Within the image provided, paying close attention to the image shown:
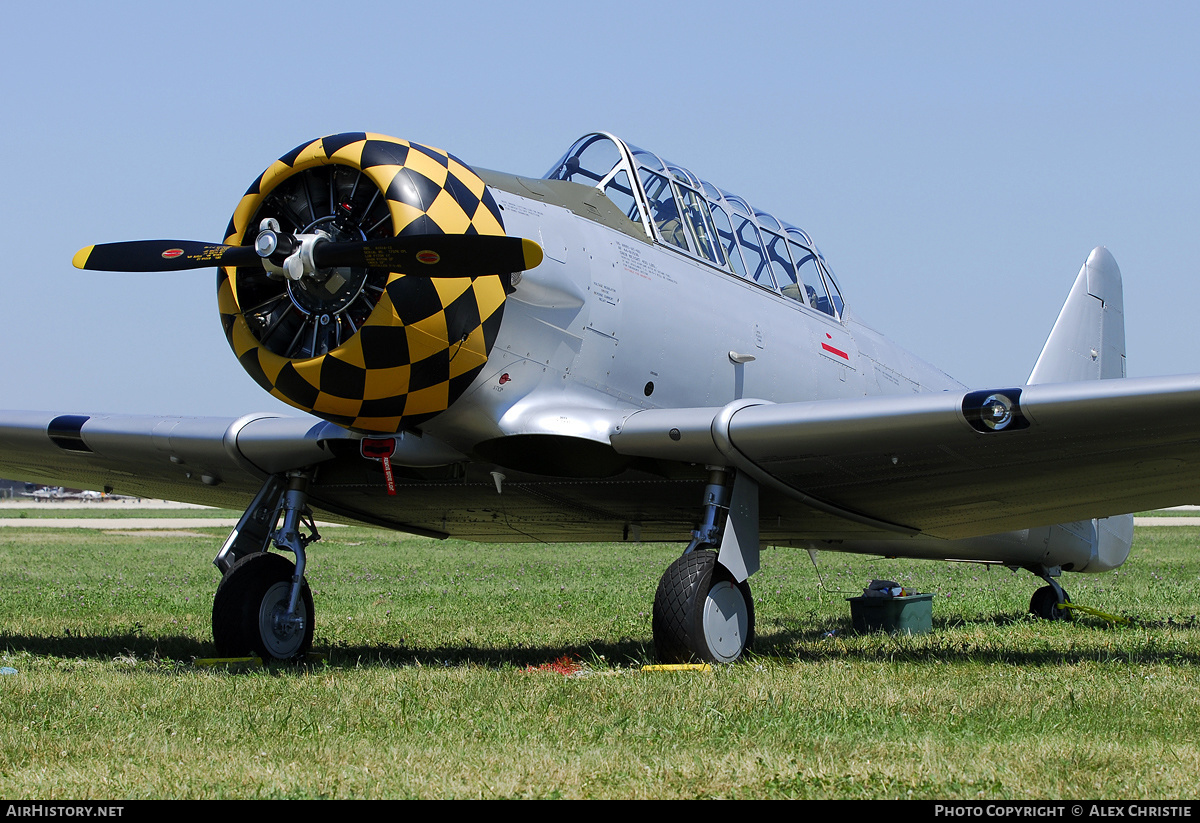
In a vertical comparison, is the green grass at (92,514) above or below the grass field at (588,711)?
below

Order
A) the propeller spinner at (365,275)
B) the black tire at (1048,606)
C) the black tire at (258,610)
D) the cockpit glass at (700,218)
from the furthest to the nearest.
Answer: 1. the black tire at (1048,606)
2. the cockpit glass at (700,218)
3. the black tire at (258,610)
4. the propeller spinner at (365,275)

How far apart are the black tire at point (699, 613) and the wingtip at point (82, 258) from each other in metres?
4.05

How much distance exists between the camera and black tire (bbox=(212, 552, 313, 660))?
7484mm

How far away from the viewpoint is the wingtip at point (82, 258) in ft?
23.8

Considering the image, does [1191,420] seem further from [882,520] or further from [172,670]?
[172,670]

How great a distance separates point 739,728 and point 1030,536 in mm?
7202

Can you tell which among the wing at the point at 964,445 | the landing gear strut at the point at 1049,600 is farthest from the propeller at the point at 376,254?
the landing gear strut at the point at 1049,600

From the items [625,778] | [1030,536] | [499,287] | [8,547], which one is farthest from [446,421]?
[8,547]

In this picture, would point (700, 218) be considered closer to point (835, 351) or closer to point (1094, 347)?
point (835, 351)

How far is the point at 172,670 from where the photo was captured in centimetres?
691

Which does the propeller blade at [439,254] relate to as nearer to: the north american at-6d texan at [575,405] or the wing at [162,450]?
the north american at-6d texan at [575,405]

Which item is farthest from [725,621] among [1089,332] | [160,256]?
[1089,332]

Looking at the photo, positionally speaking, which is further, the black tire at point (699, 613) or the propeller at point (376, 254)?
the black tire at point (699, 613)

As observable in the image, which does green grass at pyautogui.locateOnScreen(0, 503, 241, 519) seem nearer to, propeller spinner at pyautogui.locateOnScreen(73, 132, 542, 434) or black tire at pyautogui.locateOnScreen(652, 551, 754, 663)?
propeller spinner at pyautogui.locateOnScreen(73, 132, 542, 434)
